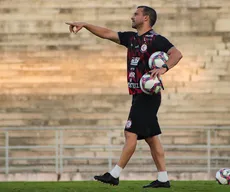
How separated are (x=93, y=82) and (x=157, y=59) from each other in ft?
38.2

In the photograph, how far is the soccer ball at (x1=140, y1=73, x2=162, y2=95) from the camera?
991 cm

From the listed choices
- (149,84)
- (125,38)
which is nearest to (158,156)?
(149,84)

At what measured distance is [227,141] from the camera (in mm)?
21188

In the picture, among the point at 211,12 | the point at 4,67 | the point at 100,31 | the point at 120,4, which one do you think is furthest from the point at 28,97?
the point at 100,31

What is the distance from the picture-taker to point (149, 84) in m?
9.92

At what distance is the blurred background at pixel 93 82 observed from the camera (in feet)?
69.7

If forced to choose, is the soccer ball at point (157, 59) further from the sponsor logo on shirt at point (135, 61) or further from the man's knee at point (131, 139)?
the man's knee at point (131, 139)

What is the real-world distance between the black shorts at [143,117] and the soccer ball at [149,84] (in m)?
0.15

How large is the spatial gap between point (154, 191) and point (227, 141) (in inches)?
446

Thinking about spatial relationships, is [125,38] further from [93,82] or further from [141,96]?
[93,82]

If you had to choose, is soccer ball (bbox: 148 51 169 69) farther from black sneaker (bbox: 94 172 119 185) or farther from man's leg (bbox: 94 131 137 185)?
black sneaker (bbox: 94 172 119 185)

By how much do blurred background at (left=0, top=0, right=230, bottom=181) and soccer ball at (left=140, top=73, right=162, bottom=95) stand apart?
435 inches

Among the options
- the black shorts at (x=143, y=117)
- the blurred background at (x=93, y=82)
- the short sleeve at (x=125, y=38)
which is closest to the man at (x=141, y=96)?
the black shorts at (x=143, y=117)

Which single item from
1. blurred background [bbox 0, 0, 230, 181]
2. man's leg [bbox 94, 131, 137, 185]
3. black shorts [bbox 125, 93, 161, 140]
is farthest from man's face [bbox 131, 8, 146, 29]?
blurred background [bbox 0, 0, 230, 181]
